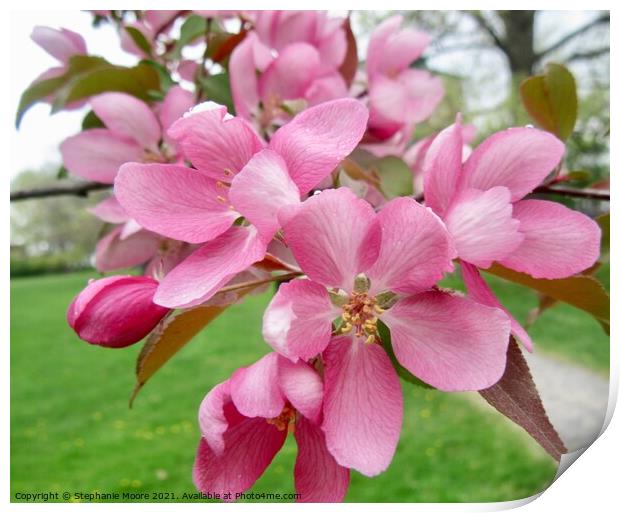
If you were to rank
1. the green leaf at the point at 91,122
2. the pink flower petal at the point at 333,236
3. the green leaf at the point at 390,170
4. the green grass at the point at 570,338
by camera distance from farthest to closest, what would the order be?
the green grass at the point at 570,338, the green leaf at the point at 91,122, the green leaf at the point at 390,170, the pink flower petal at the point at 333,236

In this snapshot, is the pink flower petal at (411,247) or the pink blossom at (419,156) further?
the pink blossom at (419,156)

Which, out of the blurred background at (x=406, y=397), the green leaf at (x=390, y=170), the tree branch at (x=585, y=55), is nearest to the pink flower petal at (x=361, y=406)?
the green leaf at (x=390, y=170)

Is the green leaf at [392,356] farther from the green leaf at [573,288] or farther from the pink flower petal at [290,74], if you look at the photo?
the pink flower petal at [290,74]

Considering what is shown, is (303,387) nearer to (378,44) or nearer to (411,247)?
(411,247)

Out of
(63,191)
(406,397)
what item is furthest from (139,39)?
(406,397)

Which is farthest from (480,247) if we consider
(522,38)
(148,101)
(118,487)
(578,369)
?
(578,369)
